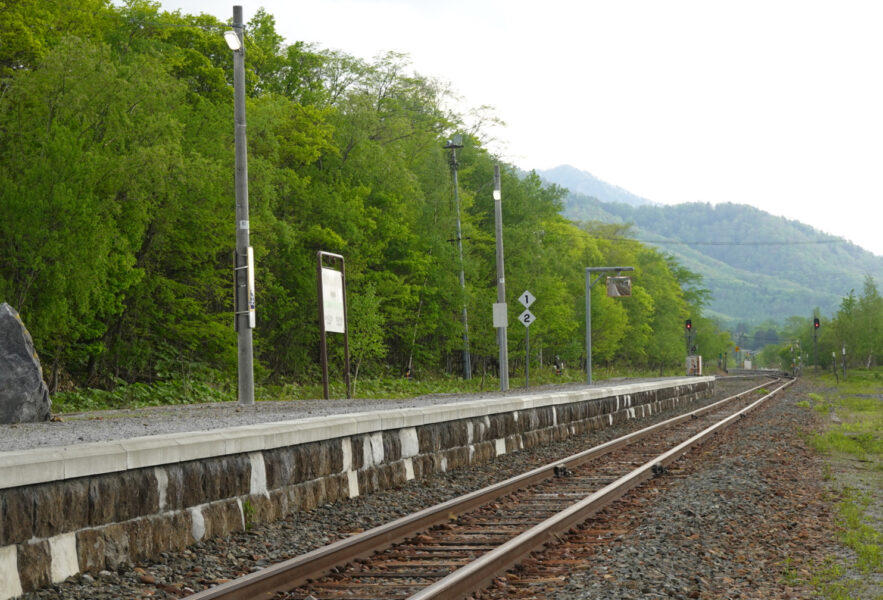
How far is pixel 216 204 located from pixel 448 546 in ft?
84.1

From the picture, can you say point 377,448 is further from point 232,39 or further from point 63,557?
point 232,39

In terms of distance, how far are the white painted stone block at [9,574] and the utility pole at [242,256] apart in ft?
42.1

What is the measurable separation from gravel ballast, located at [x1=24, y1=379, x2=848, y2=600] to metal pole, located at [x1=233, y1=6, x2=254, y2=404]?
21.5 ft

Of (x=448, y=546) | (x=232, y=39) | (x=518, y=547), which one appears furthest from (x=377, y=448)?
(x=232, y=39)

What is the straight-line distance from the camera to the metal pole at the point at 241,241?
19.2 meters

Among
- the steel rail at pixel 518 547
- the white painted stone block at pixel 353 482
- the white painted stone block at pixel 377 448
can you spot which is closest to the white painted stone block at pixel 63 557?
the steel rail at pixel 518 547

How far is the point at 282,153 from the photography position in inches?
1576

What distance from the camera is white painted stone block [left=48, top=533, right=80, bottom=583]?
6.41 m

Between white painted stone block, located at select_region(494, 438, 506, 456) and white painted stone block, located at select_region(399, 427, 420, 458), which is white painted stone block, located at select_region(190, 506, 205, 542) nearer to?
white painted stone block, located at select_region(399, 427, 420, 458)

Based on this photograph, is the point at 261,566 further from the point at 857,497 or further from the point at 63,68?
the point at 63,68

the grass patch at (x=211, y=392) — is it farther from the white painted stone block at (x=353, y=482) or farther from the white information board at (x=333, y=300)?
the white painted stone block at (x=353, y=482)

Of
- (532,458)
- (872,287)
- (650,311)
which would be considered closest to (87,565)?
(532,458)

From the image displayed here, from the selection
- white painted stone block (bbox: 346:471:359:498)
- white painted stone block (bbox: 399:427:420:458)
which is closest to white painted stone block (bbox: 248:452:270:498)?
white painted stone block (bbox: 346:471:359:498)

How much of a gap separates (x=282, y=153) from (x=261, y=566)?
1341 inches
